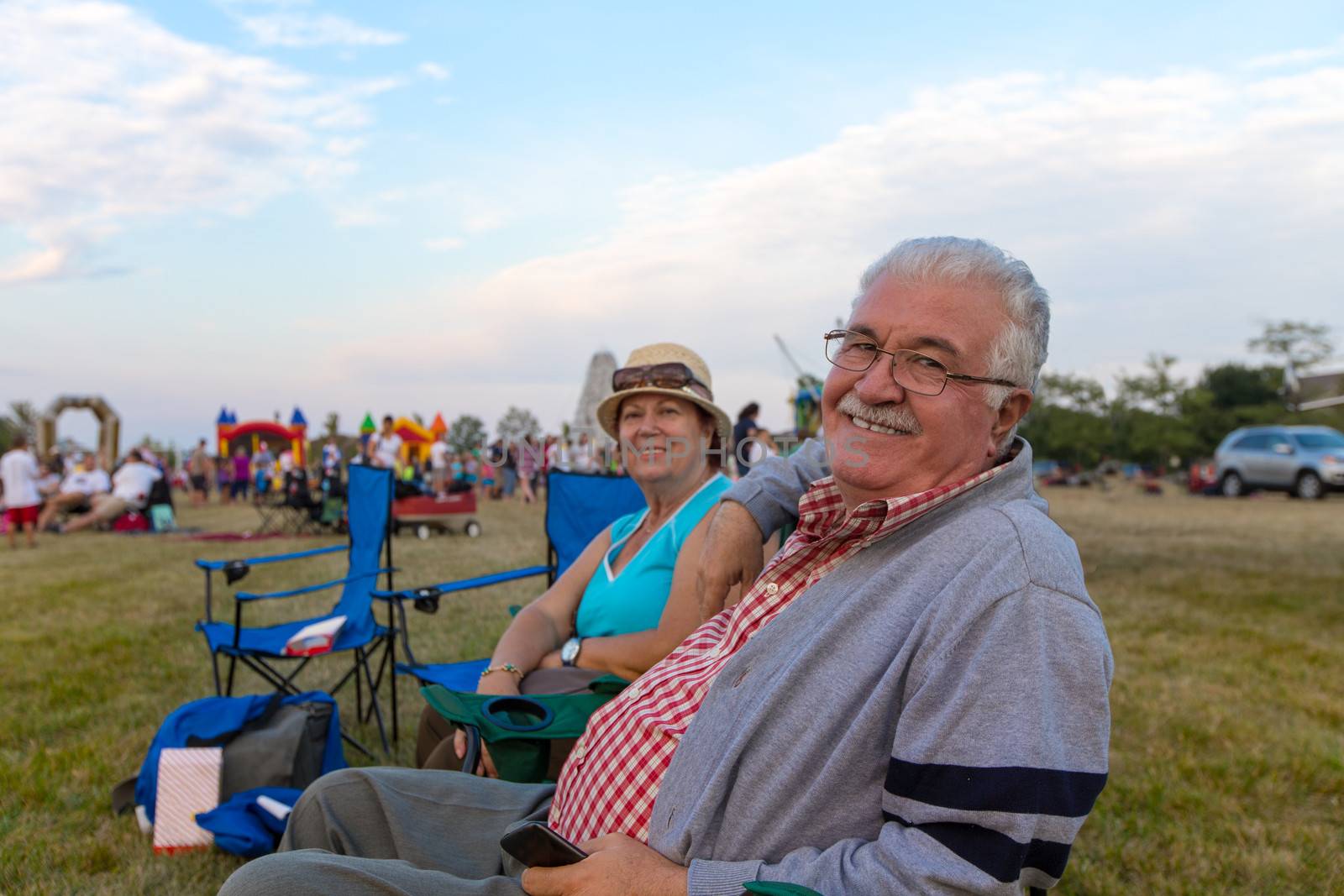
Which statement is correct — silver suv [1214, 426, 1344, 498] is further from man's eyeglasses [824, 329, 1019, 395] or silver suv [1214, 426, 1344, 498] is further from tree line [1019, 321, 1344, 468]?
man's eyeglasses [824, 329, 1019, 395]

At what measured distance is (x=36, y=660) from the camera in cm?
517

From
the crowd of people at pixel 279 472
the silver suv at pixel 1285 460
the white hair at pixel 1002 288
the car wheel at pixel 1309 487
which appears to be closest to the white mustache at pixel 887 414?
the white hair at pixel 1002 288

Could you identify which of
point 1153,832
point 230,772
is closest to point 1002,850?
point 1153,832

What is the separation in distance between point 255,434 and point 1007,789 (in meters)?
34.3

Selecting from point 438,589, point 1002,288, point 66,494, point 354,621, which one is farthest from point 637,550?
point 66,494

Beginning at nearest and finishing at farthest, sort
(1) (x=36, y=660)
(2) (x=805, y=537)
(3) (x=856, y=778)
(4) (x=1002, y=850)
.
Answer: (4) (x=1002, y=850) < (3) (x=856, y=778) < (2) (x=805, y=537) < (1) (x=36, y=660)

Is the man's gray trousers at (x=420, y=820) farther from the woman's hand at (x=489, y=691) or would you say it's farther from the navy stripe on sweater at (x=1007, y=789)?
the navy stripe on sweater at (x=1007, y=789)

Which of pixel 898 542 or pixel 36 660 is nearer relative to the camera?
pixel 898 542

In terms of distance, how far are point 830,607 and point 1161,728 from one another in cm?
324

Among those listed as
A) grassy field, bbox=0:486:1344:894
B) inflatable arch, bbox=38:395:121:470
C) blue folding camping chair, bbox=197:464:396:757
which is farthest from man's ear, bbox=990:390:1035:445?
inflatable arch, bbox=38:395:121:470

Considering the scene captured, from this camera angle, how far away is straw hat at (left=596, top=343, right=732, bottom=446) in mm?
2686

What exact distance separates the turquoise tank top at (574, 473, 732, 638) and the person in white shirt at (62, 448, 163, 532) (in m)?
13.6

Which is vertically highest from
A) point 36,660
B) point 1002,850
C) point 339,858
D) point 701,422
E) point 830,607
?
point 701,422

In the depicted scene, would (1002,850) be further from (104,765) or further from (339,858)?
(104,765)
